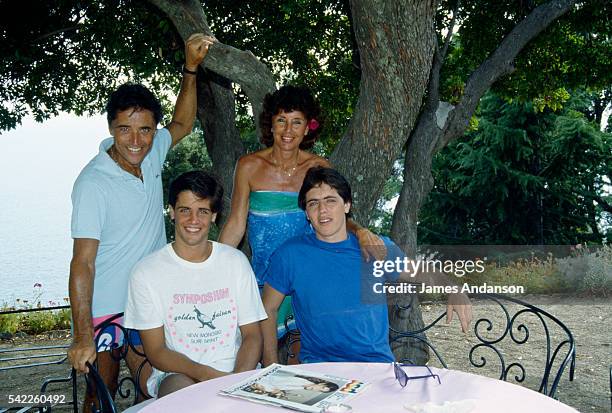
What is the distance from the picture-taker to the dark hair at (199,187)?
286cm

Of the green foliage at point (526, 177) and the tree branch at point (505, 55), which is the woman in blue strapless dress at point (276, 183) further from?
the green foliage at point (526, 177)

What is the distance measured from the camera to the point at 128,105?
300 cm

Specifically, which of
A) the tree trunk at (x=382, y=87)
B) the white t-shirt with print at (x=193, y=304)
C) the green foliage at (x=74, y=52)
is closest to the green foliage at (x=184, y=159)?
the green foliage at (x=74, y=52)

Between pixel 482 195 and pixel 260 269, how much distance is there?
48.0ft

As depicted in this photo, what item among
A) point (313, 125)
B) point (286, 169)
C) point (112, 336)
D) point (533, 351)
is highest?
point (313, 125)

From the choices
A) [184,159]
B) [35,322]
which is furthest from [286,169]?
[184,159]

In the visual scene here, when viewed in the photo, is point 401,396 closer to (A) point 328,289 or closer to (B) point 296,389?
(B) point 296,389

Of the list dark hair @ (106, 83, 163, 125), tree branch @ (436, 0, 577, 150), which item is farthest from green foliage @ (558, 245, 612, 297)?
dark hair @ (106, 83, 163, 125)

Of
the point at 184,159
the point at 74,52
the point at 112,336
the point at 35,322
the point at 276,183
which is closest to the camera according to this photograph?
the point at 112,336

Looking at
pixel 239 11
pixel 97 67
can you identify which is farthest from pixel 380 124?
pixel 97 67

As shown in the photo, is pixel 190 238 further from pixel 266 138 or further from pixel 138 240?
pixel 266 138

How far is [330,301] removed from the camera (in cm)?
294

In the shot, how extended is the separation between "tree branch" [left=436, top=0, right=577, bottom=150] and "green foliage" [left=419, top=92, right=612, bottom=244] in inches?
415

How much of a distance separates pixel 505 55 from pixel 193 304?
15.4ft
